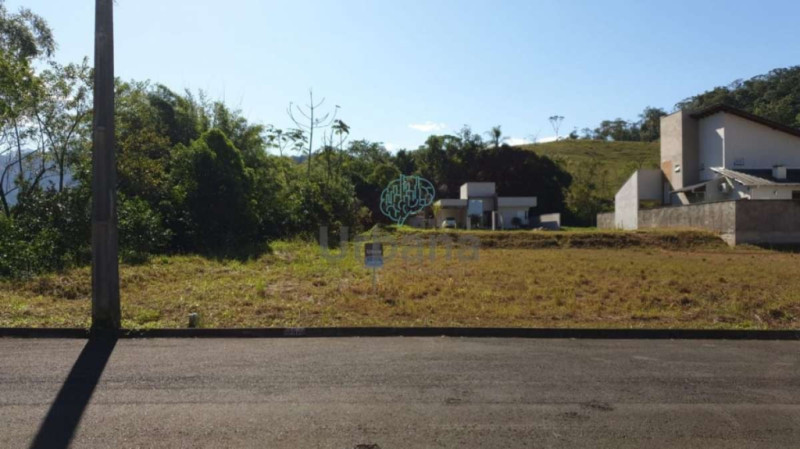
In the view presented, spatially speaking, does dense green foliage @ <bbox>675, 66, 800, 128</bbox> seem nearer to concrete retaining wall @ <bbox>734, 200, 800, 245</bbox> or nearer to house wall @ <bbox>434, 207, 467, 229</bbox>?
house wall @ <bbox>434, 207, 467, 229</bbox>

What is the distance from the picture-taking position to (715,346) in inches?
289

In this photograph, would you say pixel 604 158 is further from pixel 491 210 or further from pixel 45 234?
pixel 45 234

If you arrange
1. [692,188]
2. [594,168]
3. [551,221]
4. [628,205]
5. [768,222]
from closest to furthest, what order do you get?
[768,222] < [692,188] < [628,205] < [551,221] < [594,168]

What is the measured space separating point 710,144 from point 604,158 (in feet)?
163

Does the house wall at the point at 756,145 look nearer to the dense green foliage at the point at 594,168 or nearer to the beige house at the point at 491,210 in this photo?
the beige house at the point at 491,210

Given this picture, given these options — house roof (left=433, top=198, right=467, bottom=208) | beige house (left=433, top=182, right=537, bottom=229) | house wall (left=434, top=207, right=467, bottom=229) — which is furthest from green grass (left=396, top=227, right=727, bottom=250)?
beige house (left=433, top=182, right=537, bottom=229)

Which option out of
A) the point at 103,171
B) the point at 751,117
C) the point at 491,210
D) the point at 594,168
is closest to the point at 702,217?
the point at 751,117

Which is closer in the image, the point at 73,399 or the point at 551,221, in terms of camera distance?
the point at 73,399

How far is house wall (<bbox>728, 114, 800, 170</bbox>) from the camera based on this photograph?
3409 centimetres

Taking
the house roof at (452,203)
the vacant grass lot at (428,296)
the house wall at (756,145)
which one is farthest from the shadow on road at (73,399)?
the house wall at (756,145)

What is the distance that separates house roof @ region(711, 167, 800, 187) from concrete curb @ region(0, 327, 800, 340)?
26472 millimetres

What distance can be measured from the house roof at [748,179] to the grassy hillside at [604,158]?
24.3 meters

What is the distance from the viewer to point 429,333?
7.75 meters

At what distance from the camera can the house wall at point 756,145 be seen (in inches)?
1342
